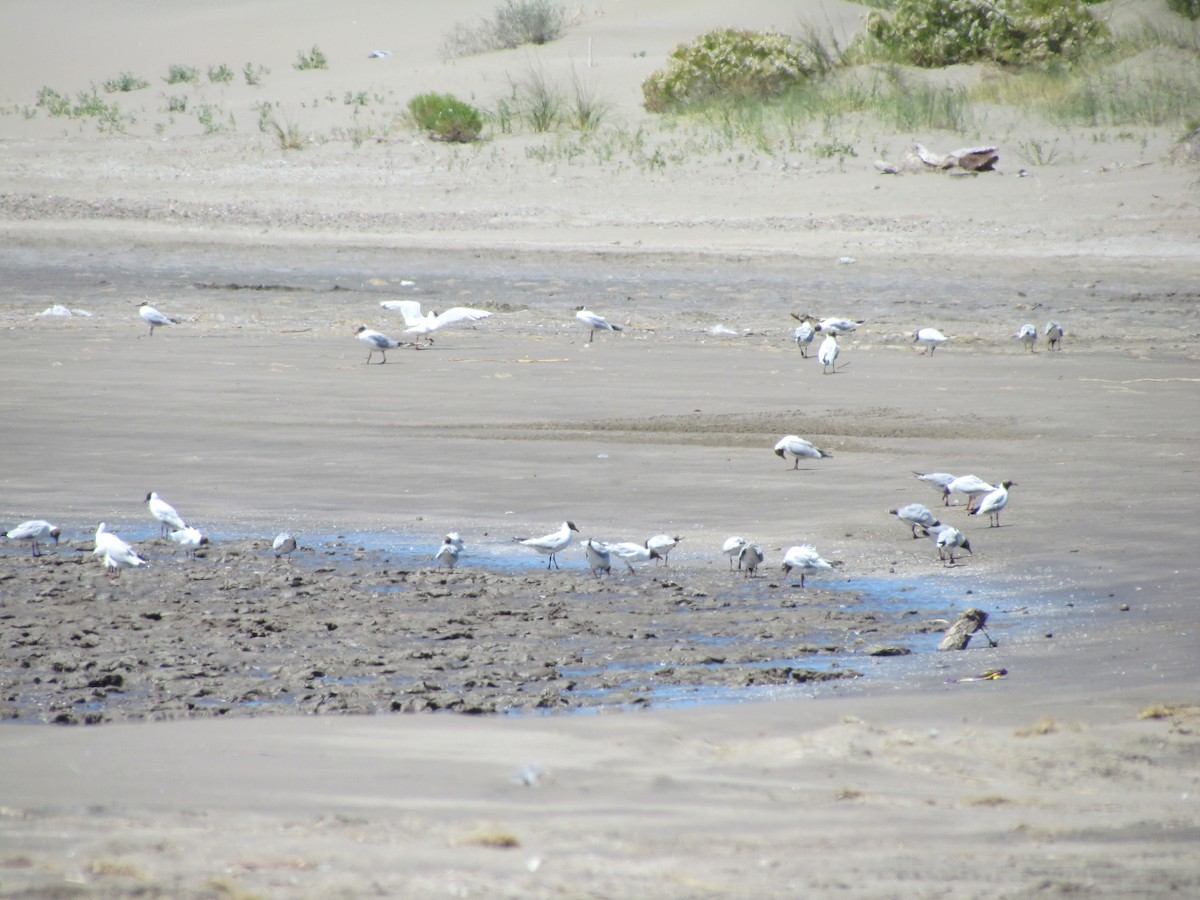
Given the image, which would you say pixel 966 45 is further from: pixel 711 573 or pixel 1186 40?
pixel 711 573

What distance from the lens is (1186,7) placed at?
28.0 meters

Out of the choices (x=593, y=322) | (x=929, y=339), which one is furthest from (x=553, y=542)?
(x=929, y=339)

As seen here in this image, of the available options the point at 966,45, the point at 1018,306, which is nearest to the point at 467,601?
the point at 1018,306

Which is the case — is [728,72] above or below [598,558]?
above

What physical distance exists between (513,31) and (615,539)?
3042 cm

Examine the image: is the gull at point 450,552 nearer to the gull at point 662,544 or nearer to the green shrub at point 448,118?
the gull at point 662,544

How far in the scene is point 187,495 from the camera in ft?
27.0

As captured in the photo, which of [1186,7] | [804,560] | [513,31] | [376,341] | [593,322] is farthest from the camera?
[513,31]

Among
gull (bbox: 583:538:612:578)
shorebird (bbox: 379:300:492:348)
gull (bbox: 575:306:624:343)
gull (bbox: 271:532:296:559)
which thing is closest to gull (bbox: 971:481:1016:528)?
gull (bbox: 583:538:612:578)

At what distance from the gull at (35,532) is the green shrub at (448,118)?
58.3ft

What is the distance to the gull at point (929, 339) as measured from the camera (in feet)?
40.4

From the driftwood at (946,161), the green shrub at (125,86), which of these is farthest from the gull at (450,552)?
the green shrub at (125,86)

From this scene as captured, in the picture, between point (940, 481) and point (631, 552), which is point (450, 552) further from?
point (940, 481)

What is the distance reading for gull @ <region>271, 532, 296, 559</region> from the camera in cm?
697
